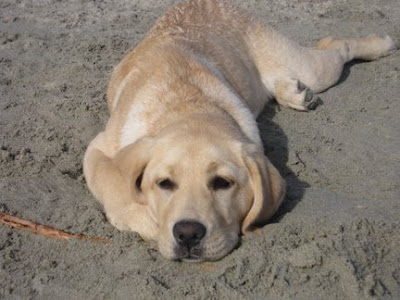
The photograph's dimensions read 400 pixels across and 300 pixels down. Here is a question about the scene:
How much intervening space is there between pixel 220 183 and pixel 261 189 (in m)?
0.26

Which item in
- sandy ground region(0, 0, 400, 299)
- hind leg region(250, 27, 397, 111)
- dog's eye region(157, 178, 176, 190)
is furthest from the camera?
hind leg region(250, 27, 397, 111)

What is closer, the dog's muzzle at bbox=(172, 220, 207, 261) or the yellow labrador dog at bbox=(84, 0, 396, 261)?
the dog's muzzle at bbox=(172, 220, 207, 261)

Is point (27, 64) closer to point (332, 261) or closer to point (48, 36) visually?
point (48, 36)

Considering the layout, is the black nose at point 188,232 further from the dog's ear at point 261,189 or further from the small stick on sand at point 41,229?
the small stick on sand at point 41,229

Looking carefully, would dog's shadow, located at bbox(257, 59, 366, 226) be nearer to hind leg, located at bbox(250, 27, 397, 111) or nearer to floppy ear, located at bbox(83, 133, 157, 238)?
hind leg, located at bbox(250, 27, 397, 111)

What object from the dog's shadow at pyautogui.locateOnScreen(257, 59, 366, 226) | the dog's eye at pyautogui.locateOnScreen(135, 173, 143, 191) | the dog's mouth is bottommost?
the dog's shadow at pyautogui.locateOnScreen(257, 59, 366, 226)

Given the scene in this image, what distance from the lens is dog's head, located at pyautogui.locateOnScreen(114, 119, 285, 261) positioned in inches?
153

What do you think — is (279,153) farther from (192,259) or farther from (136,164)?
(192,259)

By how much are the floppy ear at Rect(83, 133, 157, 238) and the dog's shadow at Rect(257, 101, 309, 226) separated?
2.83 ft

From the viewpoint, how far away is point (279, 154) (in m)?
5.47

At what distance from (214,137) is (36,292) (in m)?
1.48

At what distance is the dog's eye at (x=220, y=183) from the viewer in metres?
4.11

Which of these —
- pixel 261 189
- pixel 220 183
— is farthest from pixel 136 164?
pixel 261 189

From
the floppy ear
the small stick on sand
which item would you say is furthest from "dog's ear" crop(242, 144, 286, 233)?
the small stick on sand
